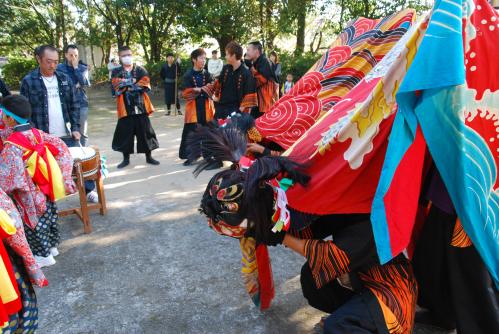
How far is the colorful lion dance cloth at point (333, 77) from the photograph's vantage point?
225cm

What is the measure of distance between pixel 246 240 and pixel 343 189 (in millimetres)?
773

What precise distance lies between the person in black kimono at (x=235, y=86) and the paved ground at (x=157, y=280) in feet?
5.13

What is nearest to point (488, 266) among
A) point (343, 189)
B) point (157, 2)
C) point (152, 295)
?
point (343, 189)

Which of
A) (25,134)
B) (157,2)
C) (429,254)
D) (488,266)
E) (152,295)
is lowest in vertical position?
(152,295)

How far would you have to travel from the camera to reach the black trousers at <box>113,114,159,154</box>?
5.85m

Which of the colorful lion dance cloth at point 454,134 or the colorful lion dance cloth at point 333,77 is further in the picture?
the colorful lion dance cloth at point 333,77

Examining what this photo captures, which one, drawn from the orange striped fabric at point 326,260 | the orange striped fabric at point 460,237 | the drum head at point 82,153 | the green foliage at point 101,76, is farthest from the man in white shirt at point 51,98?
the green foliage at point 101,76

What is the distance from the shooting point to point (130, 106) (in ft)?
18.6

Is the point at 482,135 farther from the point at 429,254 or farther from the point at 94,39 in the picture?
the point at 94,39

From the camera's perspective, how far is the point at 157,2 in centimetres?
1545

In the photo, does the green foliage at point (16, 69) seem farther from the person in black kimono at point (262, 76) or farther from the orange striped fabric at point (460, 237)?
the orange striped fabric at point (460, 237)

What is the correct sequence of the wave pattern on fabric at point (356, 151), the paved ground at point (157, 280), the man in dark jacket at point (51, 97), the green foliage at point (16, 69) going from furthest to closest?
Result: the green foliage at point (16, 69) → the man in dark jacket at point (51, 97) → the paved ground at point (157, 280) → the wave pattern on fabric at point (356, 151)

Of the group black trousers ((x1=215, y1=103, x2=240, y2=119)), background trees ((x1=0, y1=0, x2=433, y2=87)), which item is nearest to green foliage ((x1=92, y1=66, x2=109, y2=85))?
background trees ((x1=0, y1=0, x2=433, y2=87))

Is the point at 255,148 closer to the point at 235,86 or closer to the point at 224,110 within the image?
the point at 235,86
